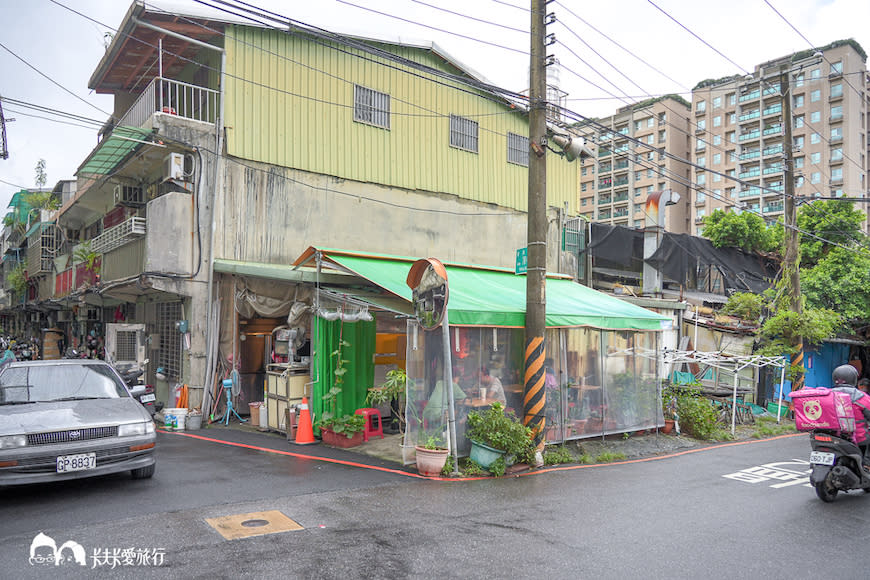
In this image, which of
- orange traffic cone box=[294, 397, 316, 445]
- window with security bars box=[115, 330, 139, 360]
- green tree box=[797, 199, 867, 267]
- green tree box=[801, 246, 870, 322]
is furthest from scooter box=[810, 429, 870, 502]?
green tree box=[797, 199, 867, 267]

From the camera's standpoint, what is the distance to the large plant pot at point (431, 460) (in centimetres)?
899

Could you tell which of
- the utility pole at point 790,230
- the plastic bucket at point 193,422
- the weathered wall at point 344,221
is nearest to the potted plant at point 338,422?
the plastic bucket at point 193,422

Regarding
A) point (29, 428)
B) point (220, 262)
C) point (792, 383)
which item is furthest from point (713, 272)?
point (29, 428)

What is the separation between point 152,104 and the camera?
46.9 ft

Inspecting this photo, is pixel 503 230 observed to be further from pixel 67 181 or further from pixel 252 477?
pixel 67 181

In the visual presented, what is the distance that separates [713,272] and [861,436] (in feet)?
59.7

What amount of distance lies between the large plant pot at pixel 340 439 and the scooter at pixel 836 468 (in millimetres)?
7388

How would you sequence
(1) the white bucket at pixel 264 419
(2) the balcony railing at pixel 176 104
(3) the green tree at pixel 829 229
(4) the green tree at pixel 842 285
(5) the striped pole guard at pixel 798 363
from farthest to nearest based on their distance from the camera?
(3) the green tree at pixel 829 229 < (4) the green tree at pixel 842 285 < (5) the striped pole guard at pixel 798 363 < (2) the balcony railing at pixel 176 104 < (1) the white bucket at pixel 264 419

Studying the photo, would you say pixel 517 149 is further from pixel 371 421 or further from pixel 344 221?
pixel 371 421

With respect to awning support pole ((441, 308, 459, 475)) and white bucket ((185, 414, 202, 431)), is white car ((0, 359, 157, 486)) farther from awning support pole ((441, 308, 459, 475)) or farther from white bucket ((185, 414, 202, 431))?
white bucket ((185, 414, 202, 431))

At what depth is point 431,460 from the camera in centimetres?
899

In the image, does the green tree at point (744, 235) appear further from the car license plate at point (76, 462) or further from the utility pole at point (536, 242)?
the car license plate at point (76, 462)

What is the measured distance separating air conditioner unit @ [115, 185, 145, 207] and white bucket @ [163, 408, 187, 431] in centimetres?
682

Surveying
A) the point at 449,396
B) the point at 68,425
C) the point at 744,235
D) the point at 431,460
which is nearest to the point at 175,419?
the point at 68,425
